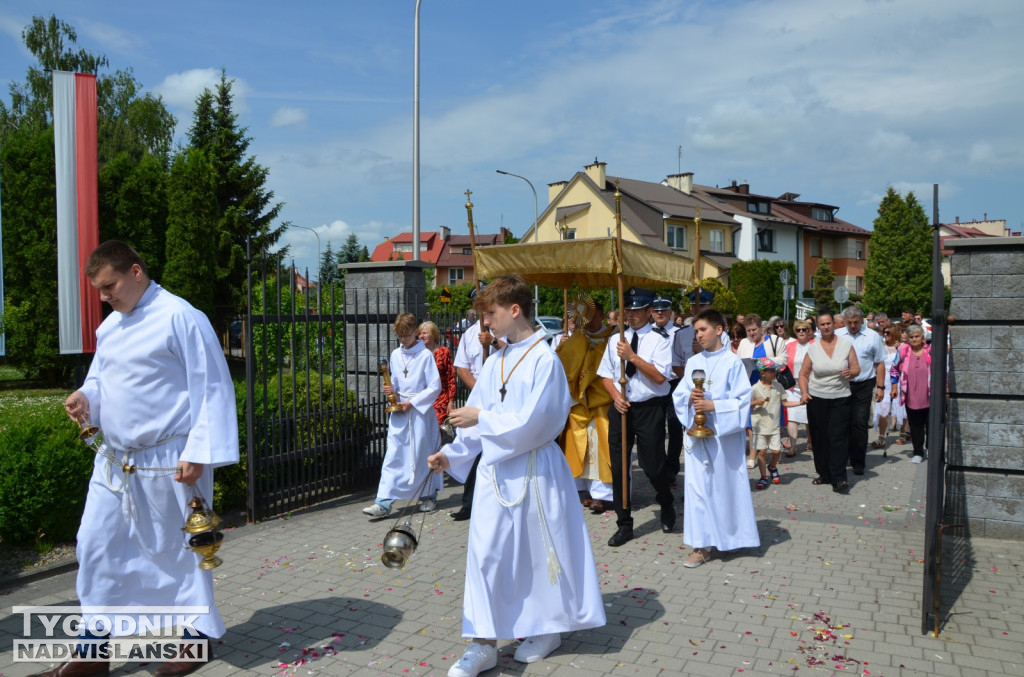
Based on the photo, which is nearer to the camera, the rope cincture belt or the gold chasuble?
the rope cincture belt

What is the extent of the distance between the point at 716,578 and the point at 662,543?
3.25 feet

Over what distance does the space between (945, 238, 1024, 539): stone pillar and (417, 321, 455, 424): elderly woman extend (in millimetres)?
4849

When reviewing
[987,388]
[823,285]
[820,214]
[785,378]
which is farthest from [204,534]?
[820,214]

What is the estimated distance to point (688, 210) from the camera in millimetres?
53469

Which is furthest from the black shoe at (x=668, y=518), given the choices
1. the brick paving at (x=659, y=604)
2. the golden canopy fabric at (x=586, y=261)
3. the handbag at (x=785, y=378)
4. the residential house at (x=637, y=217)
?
the residential house at (x=637, y=217)

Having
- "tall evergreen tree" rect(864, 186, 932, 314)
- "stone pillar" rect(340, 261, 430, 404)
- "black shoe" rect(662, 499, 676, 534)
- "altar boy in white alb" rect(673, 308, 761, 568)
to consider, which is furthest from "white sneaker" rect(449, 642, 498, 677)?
"tall evergreen tree" rect(864, 186, 932, 314)

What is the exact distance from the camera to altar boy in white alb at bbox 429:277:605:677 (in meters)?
4.22

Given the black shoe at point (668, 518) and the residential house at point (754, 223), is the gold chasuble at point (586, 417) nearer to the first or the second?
the black shoe at point (668, 518)

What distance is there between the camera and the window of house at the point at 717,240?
54.1 m

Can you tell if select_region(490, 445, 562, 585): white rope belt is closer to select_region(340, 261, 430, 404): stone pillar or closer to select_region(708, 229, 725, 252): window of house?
select_region(340, 261, 430, 404): stone pillar

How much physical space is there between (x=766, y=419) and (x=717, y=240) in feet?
154

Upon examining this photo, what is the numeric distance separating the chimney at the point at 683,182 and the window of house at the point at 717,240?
613cm

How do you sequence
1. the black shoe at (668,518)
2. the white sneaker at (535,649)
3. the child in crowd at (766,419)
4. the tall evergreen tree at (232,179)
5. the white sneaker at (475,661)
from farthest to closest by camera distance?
the tall evergreen tree at (232,179) < the child in crowd at (766,419) < the black shoe at (668,518) < the white sneaker at (535,649) < the white sneaker at (475,661)

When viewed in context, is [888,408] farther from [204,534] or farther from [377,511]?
[204,534]
